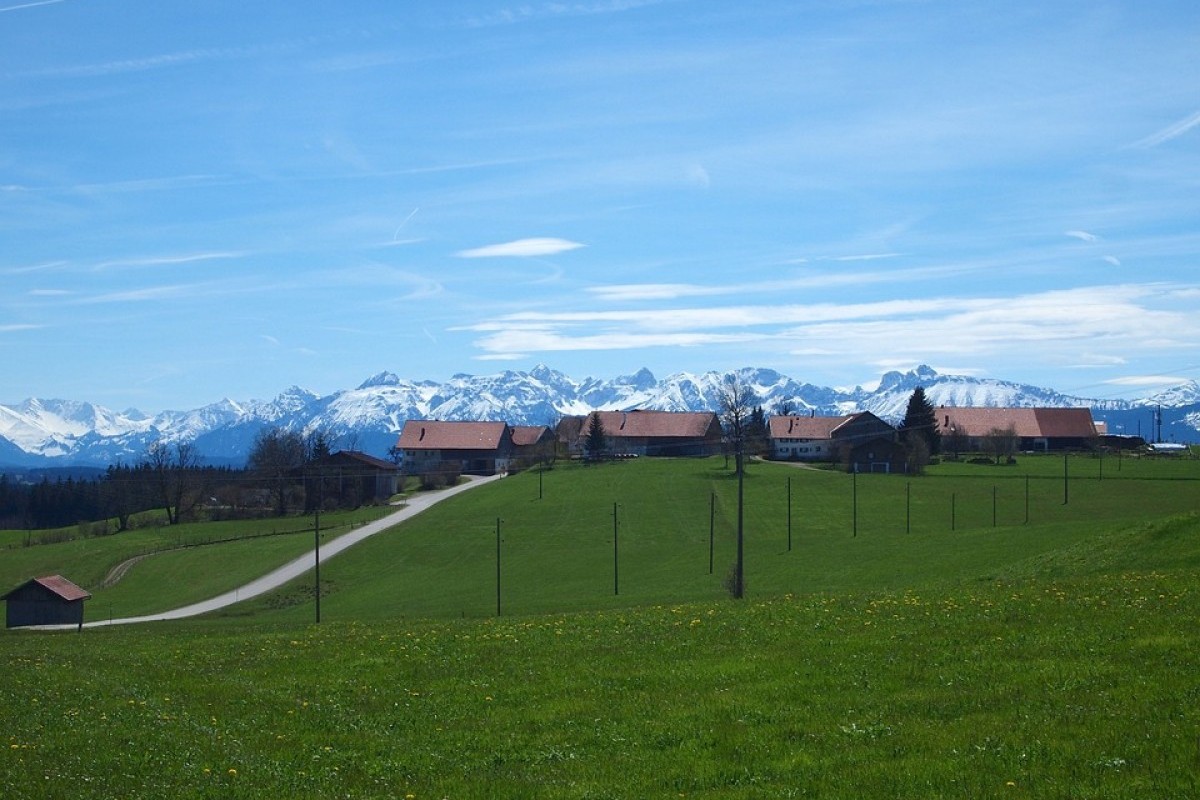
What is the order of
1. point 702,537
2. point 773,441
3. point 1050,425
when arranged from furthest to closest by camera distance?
1. point 1050,425
2. point 773,441
3. point 702,537

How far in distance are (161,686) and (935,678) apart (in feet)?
46.5

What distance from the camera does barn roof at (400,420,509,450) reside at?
636 feet

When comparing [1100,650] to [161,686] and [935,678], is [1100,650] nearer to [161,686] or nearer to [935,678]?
[935,678]

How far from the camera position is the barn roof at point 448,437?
19375 cm

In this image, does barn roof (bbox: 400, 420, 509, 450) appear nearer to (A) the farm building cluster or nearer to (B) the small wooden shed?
(A) the farm building cluster

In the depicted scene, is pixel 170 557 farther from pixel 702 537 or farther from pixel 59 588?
pixel 702 537

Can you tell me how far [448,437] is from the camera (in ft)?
646

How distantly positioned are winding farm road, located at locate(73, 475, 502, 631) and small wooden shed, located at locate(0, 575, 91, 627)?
1.45 m

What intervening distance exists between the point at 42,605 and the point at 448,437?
121 m

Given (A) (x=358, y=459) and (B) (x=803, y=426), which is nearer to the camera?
(A) (x=358, y=459)

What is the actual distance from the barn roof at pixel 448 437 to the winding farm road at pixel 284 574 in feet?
185

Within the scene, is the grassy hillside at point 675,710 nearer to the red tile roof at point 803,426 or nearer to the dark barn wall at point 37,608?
the dark barn wall at point 37,608

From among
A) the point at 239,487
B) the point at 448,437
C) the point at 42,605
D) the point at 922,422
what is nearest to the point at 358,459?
the point at 239,487

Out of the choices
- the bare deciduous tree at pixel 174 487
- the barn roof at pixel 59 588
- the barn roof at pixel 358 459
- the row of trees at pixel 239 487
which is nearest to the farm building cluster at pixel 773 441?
the barn roof at pixel 358 459
